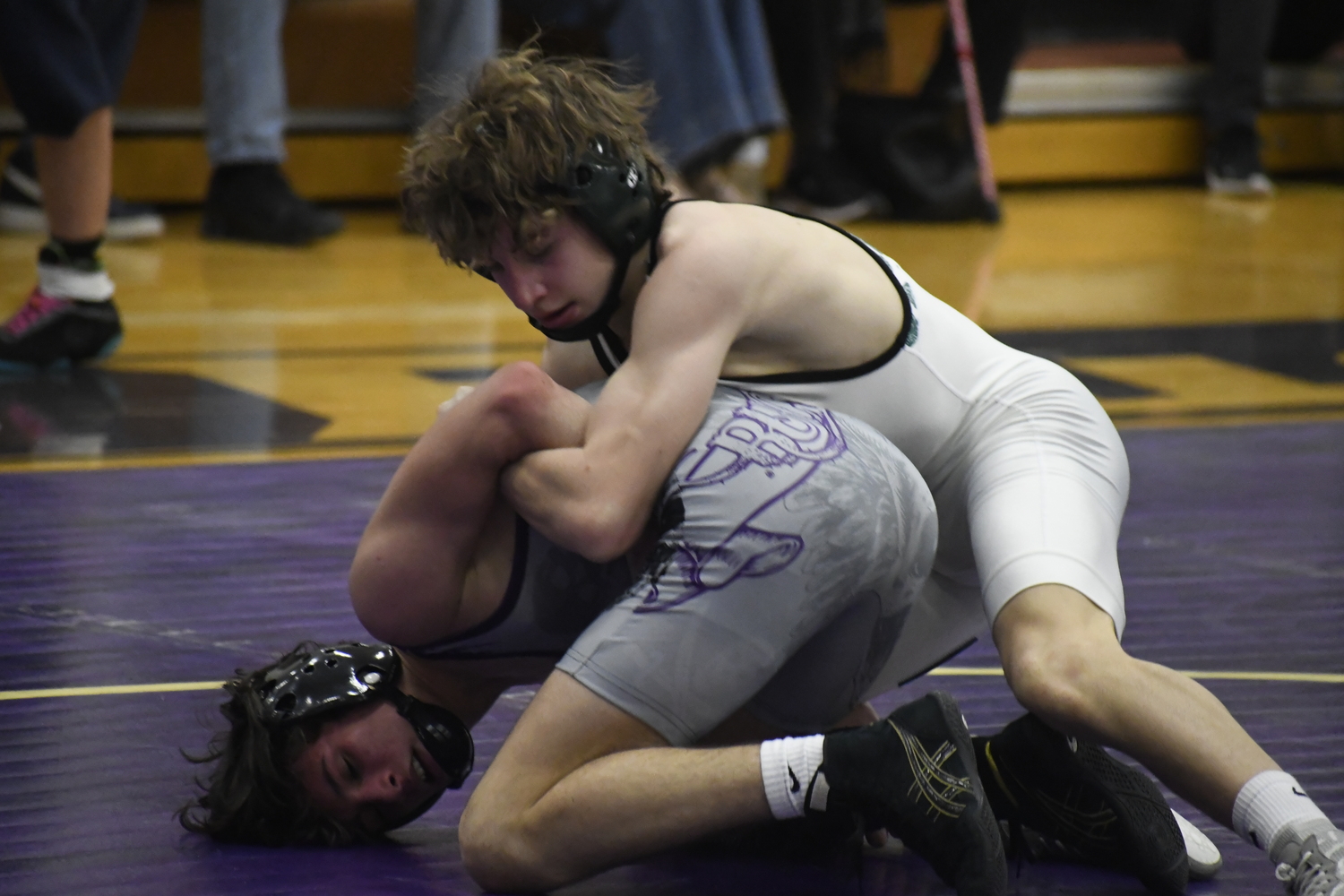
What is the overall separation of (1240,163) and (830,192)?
195 cm

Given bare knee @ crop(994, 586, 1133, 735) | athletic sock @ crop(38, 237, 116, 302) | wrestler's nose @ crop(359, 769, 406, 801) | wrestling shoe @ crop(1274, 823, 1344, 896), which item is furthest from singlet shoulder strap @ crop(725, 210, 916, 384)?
athletic sock @ crop(38, 237, 116, 302)

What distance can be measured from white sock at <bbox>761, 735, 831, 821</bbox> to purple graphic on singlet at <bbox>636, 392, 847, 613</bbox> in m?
0.17

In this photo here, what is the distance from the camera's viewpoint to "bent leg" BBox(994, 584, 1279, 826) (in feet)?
5.61

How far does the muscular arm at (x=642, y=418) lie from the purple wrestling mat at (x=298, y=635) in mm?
369

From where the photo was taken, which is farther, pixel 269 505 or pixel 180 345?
pixel 180 345

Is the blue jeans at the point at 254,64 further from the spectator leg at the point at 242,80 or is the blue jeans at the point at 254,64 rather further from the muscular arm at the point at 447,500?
the muscular arm at the point at 447,500

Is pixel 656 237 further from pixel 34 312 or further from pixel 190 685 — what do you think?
pixel 34 312

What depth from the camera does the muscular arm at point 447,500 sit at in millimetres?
1863

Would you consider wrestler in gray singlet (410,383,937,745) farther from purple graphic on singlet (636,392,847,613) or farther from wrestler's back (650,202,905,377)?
wrestler's back (650,202,905,377)

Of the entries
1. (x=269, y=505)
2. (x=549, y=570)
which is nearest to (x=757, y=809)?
(x=549, y=570)

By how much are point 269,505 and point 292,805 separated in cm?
131

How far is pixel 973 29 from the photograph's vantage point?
6707 millimetres

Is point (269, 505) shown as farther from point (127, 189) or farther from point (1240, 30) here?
point (1240, 30)

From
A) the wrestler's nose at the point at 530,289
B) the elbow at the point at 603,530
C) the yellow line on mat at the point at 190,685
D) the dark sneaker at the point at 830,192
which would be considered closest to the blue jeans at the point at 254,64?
the dark sneaker at the point at 830,192
